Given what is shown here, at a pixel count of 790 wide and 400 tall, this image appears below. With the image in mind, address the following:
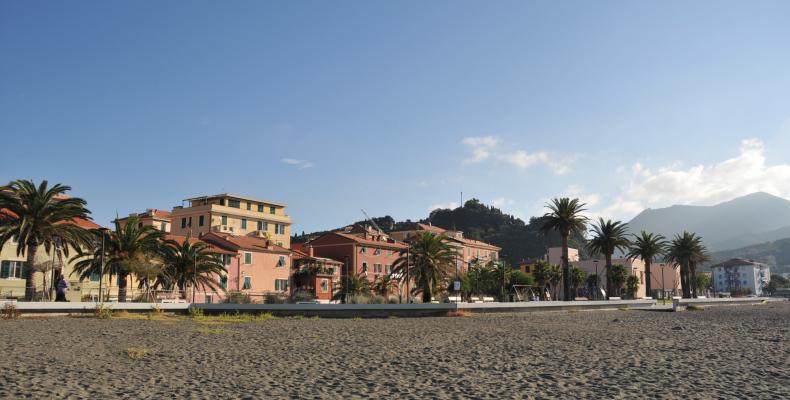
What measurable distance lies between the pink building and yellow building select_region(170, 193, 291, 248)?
11051 millimetres

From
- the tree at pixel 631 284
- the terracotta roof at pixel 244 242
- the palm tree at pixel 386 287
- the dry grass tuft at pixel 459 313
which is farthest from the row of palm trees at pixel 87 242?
the tree at pixel 631 284

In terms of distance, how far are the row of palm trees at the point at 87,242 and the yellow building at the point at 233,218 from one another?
3243 cm

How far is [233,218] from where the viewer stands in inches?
3524

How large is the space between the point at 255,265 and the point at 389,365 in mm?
58756

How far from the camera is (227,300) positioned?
160ft

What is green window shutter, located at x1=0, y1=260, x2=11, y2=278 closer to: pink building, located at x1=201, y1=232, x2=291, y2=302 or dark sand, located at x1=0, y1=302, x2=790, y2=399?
pink building, located at x1=201, y1=232, x2=291, y2=302

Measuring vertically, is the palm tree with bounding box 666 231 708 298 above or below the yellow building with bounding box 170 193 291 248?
below

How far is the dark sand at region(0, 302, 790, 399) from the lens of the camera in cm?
1166

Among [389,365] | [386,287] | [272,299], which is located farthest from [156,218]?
[389,365]

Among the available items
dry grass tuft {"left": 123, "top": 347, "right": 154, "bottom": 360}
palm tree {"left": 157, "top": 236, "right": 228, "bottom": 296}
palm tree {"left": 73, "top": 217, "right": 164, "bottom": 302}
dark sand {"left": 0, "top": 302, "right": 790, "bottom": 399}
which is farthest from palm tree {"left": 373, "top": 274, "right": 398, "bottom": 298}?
dry grass tuft {"left": 123, "top": 347, "right": 154, "bottom": 360}

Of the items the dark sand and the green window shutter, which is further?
the green window shutter

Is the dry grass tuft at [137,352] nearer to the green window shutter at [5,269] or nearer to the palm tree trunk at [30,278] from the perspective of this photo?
the palm tree trunk at [30,278]

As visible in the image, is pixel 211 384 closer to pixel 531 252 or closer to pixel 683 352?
pixel 683 352

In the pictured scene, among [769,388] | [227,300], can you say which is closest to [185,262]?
[227,300]
